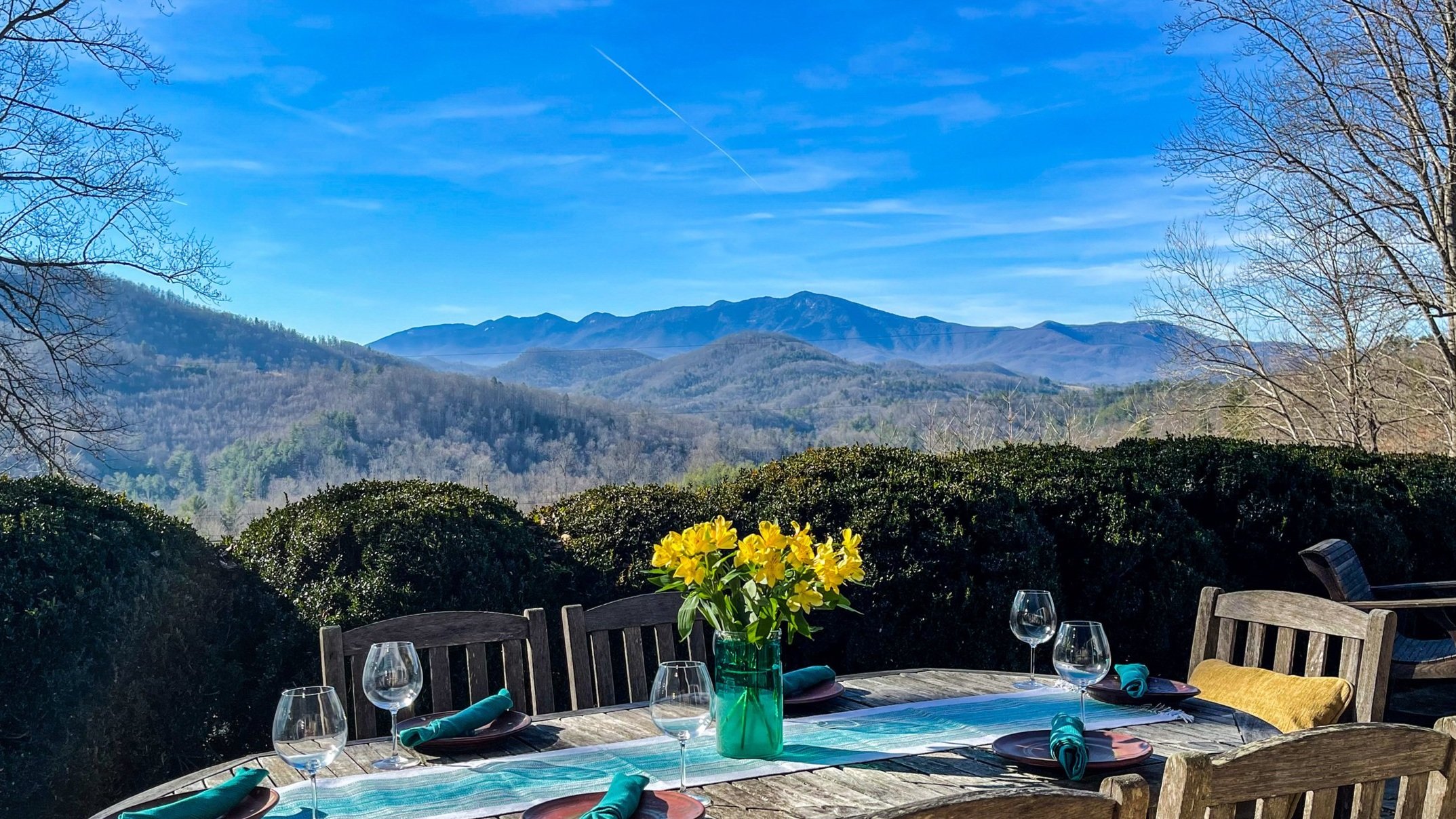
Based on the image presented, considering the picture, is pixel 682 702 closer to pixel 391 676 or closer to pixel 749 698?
pixel 749 698

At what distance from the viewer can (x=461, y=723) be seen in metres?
2.37

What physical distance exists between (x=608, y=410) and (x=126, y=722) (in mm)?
25728

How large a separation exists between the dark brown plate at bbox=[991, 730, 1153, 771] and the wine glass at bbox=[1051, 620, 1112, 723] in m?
0.13

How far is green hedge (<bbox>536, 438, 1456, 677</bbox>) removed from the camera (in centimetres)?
459

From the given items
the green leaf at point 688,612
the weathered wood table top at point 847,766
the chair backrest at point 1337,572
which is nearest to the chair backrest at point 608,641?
the weathered wood table top at point 847,766

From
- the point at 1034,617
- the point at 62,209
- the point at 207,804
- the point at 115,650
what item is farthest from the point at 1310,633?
the point at 62,209

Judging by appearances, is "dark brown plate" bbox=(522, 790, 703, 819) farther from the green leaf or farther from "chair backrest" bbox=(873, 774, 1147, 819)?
"chair backrest" bbox=(873, 774, 1147, 819)

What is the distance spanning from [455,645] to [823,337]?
88.9 m

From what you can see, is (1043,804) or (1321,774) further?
(1321,774)

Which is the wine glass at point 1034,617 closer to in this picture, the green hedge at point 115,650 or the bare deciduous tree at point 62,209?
the green hedge at point 115,650

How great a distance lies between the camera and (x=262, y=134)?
2405 cm

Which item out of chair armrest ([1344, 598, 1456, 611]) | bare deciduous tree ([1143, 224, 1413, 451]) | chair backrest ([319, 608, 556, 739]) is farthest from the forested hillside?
chair backrest ([319, 608, 556, 739])

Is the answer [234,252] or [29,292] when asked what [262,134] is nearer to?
[234,252]

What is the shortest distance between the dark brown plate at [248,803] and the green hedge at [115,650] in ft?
5.43
